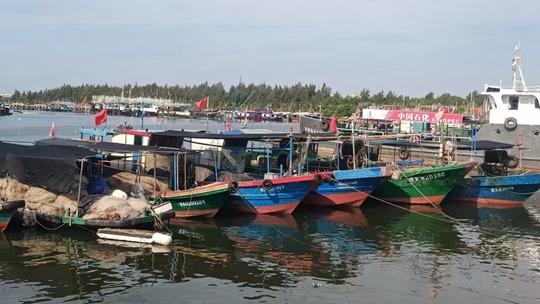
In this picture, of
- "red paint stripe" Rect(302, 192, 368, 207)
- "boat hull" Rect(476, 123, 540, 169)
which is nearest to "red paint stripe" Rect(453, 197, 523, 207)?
"boat hull" Rect(476, 123, 540, 169)

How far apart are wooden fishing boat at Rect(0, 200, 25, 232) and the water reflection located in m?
0.43

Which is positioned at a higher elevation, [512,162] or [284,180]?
[512,162]

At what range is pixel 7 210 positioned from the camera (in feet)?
55.6

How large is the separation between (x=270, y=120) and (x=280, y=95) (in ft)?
130

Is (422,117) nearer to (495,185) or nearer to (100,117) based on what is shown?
(495,185)

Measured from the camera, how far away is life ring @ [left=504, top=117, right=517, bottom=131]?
31.4 metres

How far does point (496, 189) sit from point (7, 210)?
20.2 metres

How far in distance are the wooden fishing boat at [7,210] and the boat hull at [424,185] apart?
47.6 ft

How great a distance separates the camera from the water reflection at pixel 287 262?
1329 cm

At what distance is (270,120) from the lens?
121 meters

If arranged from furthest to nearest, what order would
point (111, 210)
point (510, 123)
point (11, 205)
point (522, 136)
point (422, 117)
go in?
point (422, 117), point (510, 123), point (522, 136), point (111, 210), point (11, 205)

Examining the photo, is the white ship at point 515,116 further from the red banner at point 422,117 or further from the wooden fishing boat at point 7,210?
the wooden fishing boat at point 7,210

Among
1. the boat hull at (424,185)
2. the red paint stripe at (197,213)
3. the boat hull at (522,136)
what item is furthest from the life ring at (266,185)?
the boat hull at (522,136)

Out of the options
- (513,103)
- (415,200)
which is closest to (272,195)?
(415,200)
